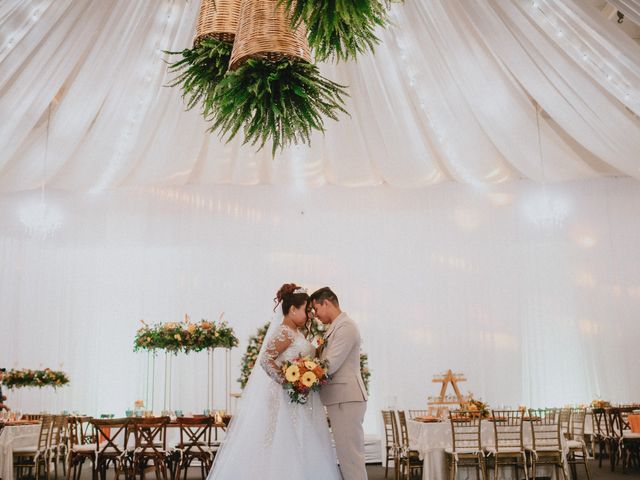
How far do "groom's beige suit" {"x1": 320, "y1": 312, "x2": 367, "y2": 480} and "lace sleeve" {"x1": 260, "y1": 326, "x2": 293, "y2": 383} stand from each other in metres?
0.28

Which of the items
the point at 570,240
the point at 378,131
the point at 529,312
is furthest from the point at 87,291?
the point at 570,240

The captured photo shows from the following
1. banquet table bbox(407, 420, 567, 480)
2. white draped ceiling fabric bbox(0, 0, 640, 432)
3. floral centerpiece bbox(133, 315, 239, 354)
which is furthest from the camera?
white draped ceiling fabric bbox(0, 0, 640, 432)

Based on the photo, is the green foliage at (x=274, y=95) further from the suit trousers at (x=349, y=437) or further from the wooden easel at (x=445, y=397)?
the wooden easel at (x=445, y=397)

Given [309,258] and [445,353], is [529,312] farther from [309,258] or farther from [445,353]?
[309,258]

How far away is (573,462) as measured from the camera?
695 centimetres

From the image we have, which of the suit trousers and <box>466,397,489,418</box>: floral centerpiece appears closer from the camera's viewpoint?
the suit trousers

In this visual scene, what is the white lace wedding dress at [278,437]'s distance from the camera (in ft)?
14.1

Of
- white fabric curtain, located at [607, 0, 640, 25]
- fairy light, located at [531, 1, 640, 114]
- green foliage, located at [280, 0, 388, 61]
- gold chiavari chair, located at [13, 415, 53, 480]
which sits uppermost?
fairy light, located at [531, 1, 640, 114]

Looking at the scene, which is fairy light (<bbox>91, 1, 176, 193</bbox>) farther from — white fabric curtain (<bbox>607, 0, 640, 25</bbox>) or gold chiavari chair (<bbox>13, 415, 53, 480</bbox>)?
white fabric curtain (<bbox>607, 0, 640, 25</bbox>)

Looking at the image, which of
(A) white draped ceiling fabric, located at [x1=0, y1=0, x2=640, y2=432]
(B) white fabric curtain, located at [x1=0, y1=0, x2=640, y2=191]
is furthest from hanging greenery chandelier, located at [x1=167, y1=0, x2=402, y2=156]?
(A) white draped ceiling fabric, located at [x1=0, y1=0, x2=640, y2=432]

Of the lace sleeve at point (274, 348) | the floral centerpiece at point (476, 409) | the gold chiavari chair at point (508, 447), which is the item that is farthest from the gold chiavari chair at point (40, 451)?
the gold chiavari chair at point (508, 447)

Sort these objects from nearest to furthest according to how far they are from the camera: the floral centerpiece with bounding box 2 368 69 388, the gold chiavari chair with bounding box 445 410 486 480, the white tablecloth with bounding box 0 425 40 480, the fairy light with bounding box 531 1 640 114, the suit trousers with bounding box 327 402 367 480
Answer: the suit trousers with bounding box 327 402 367 480 < the fairy light with bounding box 531 1 640 114 < the gold chiavari chair with bounding box 445 410 486 480 < the white tablecloth with bounding box 0 425 40 480 < the floral centerpiece with bounding box 2 368 69 388

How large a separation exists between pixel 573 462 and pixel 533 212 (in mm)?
5008

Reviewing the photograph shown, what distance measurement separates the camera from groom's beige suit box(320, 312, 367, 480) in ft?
13.4
